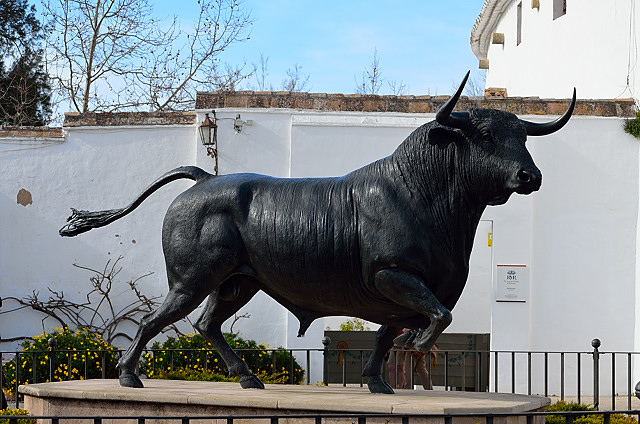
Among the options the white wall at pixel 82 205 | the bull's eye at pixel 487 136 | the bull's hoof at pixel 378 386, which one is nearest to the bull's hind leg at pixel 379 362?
the bull's hoof at pixel 378 386

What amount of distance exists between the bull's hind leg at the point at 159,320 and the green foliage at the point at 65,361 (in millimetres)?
4400

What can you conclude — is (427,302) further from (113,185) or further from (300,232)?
(113,185)

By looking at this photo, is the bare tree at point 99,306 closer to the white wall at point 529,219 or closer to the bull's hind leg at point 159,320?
the white wall at point 529,219

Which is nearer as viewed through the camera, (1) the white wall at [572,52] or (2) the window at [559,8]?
(1) the white wall at [572,52]

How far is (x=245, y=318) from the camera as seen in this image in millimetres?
12789

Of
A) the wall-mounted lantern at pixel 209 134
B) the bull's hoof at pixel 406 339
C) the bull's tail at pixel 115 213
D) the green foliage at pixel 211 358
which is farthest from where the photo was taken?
the wall-mounted lantern at pixel 209 134

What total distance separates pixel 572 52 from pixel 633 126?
463 cm

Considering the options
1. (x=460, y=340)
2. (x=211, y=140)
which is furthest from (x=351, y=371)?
(x=211, y=140)

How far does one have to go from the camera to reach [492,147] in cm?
557

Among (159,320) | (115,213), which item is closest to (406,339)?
(159,320)

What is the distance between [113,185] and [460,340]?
5.43m

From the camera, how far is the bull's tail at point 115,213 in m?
6.73

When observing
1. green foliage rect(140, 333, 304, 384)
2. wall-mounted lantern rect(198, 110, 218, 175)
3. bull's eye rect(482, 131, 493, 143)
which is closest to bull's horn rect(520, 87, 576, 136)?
bull's eye rect(482, 131, 493, 143)

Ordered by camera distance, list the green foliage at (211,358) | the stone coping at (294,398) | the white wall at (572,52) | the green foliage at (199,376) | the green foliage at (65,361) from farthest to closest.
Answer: the white wall at (572,52) < the green foliage at (211,358) < the green foliage at (65,361) < the green foliage at (199,376) < the stone coping at (294,398)
